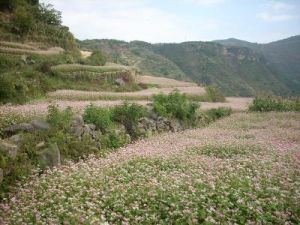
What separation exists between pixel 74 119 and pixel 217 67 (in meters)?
153

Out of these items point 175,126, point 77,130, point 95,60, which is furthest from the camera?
point 95,60

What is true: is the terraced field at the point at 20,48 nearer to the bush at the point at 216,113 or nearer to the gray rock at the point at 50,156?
the bush at the point at 216,113

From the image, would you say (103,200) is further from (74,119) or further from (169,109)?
(169,109)

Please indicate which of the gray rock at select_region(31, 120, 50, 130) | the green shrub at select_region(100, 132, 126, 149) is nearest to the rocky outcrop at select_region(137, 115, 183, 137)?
the green shrub at select_region(100, 132, 126, 149)

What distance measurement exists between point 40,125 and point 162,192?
642 centimetres

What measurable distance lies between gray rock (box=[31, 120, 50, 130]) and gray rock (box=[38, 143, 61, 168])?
4.60 feet

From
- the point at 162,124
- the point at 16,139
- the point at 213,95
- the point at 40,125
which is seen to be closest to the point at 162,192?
the point at 16,139

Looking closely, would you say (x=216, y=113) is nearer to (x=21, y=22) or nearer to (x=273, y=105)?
(x=273, y=105)

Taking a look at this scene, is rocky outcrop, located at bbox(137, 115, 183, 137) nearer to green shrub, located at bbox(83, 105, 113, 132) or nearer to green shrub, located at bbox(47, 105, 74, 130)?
green shrub, located at bbox(83, 105, 113, 132)

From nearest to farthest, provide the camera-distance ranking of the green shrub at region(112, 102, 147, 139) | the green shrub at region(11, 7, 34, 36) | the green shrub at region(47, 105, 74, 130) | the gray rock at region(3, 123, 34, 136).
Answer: the gray rock at region(3, 123, 34, 136)
the green shrub at region(47, 105, 74, 130)
the green shrub at region(112, 102, 147, 139)
the green shrub at region(11, 7, 34, 36)

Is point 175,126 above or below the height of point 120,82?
below

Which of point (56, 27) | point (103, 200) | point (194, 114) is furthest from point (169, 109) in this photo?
point (56, 27)

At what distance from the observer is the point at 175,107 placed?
24594 millimetres

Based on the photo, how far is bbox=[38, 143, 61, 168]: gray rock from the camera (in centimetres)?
1257
